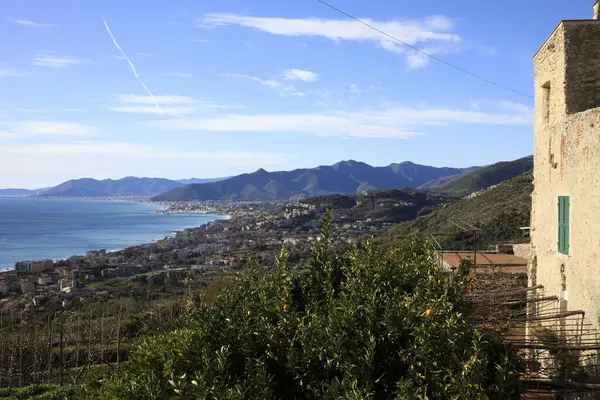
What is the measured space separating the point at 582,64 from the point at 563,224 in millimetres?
2601

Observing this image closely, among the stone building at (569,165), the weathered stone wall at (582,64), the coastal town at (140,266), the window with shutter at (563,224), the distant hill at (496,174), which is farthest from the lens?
the distant hill at (496,174)

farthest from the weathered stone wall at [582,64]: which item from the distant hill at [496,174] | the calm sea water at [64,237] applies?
the distant hill at [496,174]

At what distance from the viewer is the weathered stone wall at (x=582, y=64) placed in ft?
25.8

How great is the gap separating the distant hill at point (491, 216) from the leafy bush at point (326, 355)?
14876 mm

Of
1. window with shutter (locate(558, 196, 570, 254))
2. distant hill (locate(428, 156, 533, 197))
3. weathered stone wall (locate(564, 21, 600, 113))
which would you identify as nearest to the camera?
window with shutter (locate(558, 196, 570, 254))

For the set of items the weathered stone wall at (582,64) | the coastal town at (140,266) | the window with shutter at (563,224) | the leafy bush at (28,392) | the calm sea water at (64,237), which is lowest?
the calm sea water at (64,237)

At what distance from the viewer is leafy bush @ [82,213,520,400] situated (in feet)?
14.4

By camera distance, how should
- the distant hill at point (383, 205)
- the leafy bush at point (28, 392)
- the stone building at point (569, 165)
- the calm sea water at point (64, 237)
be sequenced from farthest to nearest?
the calm sea water at point (64, 237) < the distant hill at point (383, 205) < the leafy bush at point (28, 392) < the stone building at point (569, 165)

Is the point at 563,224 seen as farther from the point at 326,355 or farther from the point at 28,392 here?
the point at 28,392

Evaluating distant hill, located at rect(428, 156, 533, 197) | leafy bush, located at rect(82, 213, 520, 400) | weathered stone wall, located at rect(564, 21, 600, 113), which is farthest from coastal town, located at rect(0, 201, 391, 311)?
distant hill, located at rect(428, 156, 533, 197)

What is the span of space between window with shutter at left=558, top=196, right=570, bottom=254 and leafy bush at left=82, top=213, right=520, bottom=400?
2854 mm

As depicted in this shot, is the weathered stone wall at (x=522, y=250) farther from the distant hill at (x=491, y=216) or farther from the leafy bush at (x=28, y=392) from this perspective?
the leafy bush at (x=28, y=392)

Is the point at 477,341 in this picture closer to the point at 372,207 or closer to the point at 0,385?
the point at 0,385

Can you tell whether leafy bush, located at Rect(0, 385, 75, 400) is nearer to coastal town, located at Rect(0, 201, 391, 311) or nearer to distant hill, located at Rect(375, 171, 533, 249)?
coastal town, located at Rect(0, 201, 391, 311)
